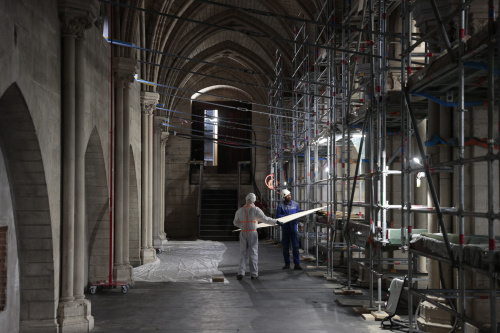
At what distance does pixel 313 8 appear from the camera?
17.3 meters

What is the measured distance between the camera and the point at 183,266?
14133 millimetres

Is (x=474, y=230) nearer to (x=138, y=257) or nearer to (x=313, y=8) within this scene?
(x=138, y=257)

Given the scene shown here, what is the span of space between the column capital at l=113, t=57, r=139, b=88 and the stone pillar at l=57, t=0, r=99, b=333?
143 inches

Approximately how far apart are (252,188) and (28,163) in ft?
75.7

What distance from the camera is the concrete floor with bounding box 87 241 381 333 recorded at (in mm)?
7660

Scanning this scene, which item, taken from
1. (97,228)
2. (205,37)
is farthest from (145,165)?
(205,37)

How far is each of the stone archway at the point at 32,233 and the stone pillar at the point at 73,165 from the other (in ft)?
0.86

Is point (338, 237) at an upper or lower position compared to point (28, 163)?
lower

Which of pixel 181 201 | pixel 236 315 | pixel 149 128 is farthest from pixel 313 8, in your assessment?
pixel 181 201

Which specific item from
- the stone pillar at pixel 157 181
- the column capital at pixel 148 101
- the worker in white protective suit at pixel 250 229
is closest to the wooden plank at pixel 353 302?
the worker in white protective suit at pixel 250 229

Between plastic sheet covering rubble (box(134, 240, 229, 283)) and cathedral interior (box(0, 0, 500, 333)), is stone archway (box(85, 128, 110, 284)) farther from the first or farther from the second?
plastic sheet covering rubble (box(134, 240, 229, 283))

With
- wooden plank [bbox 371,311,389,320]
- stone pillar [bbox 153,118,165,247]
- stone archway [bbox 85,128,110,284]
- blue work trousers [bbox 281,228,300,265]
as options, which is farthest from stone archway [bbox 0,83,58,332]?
stone pillar [bbox 153,118,165,247]

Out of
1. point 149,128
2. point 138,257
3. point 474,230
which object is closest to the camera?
point 474,230

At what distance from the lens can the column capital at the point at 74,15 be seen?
764cm
